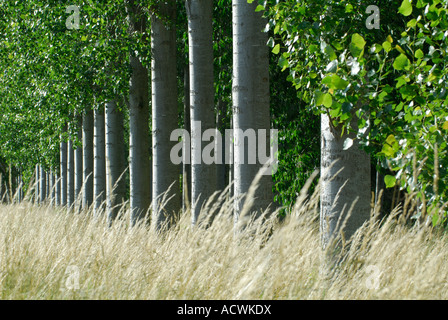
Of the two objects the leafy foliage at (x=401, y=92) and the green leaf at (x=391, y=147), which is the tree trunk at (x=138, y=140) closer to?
the leafy foliage at (x=401, y=92)

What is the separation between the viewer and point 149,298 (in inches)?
133

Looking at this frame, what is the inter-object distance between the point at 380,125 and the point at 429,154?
579 mm

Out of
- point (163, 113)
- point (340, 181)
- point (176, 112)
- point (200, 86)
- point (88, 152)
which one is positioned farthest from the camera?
point (88, 152)

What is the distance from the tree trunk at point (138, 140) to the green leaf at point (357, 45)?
6.37 m

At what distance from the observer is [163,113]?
863 centimetres

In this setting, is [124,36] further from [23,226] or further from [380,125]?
[380,125]

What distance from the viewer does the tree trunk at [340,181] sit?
4.69m

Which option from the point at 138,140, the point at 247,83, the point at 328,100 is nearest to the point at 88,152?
the point at 138,140

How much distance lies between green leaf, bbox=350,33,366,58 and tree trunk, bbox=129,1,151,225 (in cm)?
637

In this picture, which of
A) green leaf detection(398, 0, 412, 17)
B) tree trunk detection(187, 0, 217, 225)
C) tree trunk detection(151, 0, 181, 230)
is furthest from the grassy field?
tree trunk detection(151, 0, 181, 230)

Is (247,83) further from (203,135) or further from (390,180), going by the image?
(390,180)

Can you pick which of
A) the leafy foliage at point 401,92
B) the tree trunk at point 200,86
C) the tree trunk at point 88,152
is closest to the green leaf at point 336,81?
the leafy foliage at point 401,92

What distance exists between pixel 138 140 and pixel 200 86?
9.13ft
